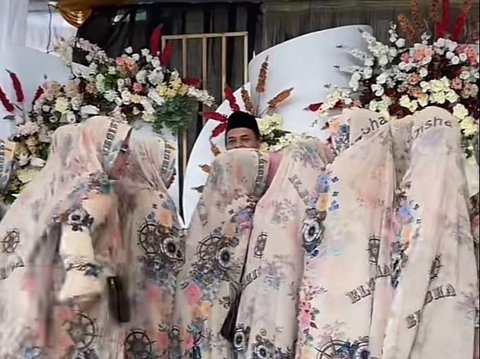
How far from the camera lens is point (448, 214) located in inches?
42.7

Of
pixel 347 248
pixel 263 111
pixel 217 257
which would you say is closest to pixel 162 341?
pixel 217 257

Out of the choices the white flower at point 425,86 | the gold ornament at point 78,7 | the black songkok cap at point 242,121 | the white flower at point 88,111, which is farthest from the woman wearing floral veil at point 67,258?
the white flower at point 425,86

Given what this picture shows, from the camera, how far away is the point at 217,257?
129cm

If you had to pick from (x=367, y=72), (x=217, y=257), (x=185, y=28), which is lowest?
(x=217, y=257)

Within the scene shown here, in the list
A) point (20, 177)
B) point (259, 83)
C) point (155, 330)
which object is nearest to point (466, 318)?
point (155, 330)

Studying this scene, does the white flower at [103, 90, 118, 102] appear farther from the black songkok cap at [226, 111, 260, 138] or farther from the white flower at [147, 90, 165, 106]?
the black songkok cap at [226, 111, 260, 138]

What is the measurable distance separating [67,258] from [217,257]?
0.25 metres

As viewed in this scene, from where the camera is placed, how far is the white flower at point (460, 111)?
1.18 meters

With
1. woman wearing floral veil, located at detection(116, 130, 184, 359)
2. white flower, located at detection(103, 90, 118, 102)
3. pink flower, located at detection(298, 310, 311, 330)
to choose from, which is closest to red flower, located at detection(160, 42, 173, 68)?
white flower, located at detection(103, 90, 118, 102)

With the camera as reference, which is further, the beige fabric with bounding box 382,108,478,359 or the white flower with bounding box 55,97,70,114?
the white flower with bounding box 55,97,70,114

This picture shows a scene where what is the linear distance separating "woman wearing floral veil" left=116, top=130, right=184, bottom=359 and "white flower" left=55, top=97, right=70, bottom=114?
0.16 metres

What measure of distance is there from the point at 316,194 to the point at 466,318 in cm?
26

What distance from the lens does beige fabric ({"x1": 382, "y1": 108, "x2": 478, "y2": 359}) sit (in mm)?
1062

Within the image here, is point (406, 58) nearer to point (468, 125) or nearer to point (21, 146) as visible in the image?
point (468, 125)
